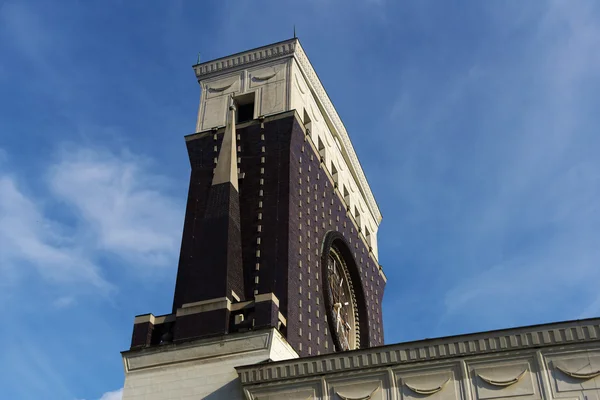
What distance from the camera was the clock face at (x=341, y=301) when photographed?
33.5 meters

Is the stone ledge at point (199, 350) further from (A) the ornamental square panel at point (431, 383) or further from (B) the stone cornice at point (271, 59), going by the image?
(B) the stone cornice at point (271, 59)

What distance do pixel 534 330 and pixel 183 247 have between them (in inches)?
584

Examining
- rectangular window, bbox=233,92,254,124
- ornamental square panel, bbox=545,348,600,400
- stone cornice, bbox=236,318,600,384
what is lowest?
ornamental square panel, bbox=545,348,600,400

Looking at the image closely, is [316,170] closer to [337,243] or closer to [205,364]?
[337,243]

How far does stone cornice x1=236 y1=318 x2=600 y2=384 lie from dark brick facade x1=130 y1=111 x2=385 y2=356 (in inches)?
94.2

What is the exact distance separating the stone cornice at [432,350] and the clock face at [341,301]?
9.65 m

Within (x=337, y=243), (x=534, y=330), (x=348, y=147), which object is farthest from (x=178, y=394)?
(x=348, y=147)

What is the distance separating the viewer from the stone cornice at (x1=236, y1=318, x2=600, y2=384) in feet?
64.7

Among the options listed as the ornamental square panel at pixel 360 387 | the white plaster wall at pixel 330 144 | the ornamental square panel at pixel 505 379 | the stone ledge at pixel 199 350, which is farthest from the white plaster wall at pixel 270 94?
the ornamental square panel at pixel 505 379

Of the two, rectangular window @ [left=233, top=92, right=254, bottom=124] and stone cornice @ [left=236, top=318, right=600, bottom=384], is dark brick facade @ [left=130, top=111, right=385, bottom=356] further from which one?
stone cornice @ [left=236, top=318, right=600, bottom=384]

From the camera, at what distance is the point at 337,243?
3616 centimetres

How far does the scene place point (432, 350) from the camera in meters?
20.9

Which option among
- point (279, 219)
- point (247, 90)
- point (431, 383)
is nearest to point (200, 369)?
point (279, 219)

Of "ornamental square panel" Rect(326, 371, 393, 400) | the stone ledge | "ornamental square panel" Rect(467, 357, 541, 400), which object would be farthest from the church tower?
Result: "ornamental square panel" Rect(467, 357, 541, 400)
